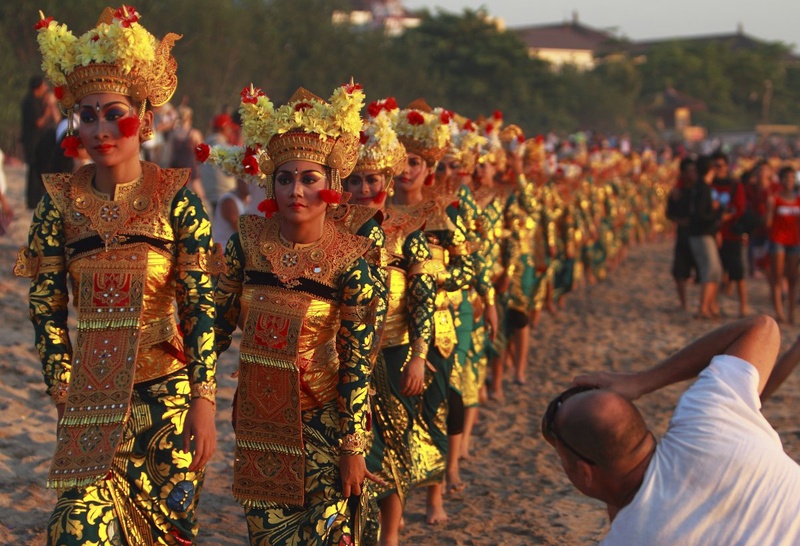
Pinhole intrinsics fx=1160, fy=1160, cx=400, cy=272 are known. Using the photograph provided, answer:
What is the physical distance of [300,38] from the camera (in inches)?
1366

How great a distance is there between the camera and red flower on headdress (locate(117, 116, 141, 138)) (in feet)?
13.4

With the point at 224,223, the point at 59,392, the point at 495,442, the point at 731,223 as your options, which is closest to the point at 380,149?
the point at 59,392

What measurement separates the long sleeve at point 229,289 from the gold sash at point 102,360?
24.9 inches

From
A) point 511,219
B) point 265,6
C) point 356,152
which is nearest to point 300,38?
point 265,6

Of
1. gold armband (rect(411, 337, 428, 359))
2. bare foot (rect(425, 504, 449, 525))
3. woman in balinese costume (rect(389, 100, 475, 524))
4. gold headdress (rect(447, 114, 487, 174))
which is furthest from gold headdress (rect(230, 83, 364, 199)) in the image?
gold headdress (rect(447, 114, 487, 174))

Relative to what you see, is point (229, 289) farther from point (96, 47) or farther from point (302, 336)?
point (96, 47)

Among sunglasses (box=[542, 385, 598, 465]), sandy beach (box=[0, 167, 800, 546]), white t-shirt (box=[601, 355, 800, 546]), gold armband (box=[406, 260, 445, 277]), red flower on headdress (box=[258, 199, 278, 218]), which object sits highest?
red flower on headdress (box=[258, 199, 278, 218])

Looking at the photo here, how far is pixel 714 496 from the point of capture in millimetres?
2650

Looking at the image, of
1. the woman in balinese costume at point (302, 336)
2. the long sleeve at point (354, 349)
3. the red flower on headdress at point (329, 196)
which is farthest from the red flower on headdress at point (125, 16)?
the long sleeve at point (354, 349)

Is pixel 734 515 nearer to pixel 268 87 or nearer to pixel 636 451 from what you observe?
pixel 636 451

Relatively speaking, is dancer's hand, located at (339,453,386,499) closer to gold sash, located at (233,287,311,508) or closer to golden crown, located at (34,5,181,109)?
gold sash, located at (233,287,311,508)

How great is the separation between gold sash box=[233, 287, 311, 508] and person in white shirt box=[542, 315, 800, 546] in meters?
1.83

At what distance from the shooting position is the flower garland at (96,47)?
4113mm

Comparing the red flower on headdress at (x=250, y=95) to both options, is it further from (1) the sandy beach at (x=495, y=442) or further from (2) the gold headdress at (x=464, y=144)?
(2) the gold headdress at (x=464, y=144)
